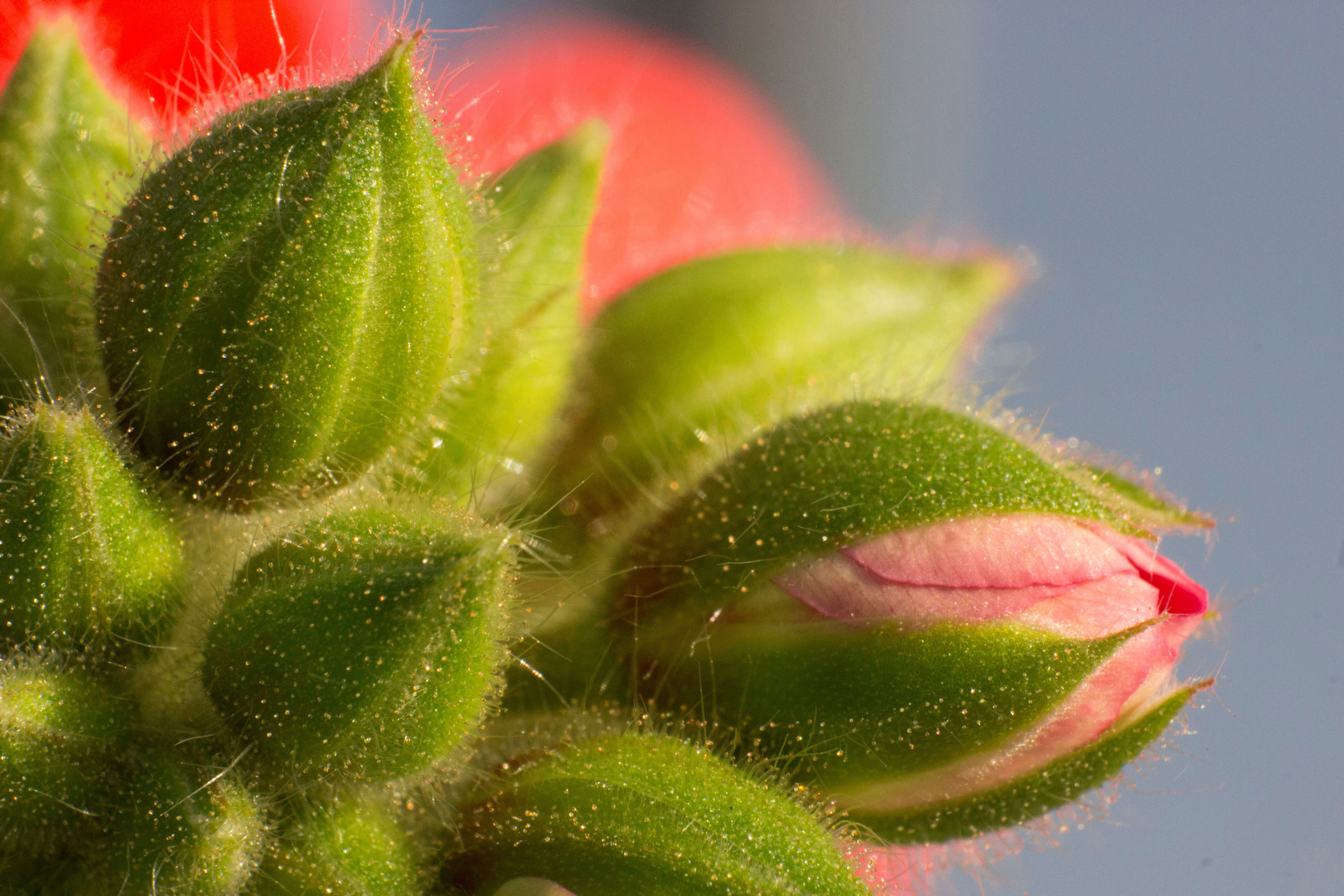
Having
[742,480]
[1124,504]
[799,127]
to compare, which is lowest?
[742,480]

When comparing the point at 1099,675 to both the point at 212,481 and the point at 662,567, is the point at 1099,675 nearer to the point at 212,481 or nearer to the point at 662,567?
the point at 662,567

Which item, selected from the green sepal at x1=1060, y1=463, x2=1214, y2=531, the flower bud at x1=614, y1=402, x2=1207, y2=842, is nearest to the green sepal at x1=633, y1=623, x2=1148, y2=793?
the flower bud at x1=614, y1=402, x2=1207, y2=842

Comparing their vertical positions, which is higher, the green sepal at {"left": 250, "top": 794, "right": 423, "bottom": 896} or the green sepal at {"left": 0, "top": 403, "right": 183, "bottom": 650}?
the green sepal at {"left": 0, "top": 403, "right": 183, "bottom": 650}

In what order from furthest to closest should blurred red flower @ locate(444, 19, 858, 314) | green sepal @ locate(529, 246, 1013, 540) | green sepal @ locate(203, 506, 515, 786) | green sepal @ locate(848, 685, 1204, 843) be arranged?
1. blurred red flower @ locate(444, 19, 858, 314)
2. green sepal @ locate(529, 246, 1013, 540)
3. green sepal @ locate(848, 685, 1204, 843)
4. green sepal @ locate(203, 506, 515, 786)

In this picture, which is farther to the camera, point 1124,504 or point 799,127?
point 799,127

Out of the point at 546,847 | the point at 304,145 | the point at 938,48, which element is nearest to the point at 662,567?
the point at 546,847

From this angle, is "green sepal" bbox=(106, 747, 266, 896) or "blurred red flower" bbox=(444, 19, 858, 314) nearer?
"green sepal" bbox=(106, 747, 266, 896)

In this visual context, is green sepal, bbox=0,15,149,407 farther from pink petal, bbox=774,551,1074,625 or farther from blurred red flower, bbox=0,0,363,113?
pink petal, bbox=774,551,1074,625
